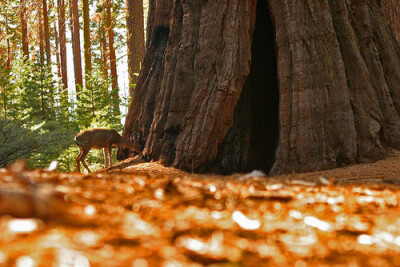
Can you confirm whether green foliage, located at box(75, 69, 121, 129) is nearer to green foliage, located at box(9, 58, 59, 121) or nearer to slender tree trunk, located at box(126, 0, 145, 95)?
green foliage, located at box(9, 58, 59, 121)

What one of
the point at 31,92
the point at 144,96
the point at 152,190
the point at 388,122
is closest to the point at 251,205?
the point at 152,190

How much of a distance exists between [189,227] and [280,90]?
5.58m

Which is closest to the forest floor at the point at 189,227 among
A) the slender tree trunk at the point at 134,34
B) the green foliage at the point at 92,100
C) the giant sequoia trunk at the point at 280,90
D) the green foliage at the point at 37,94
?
the giant sequoia trunk at the point at 280,90

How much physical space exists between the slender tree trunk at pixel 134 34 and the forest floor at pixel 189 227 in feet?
38.1

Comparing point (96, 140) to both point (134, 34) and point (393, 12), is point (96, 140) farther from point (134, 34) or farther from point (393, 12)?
point (393, 12)

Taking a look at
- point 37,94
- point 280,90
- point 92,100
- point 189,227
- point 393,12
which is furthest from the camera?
point 37,94

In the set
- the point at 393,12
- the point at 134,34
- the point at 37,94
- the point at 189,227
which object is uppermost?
the point at 134,34

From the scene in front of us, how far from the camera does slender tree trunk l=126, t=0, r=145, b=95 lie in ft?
44.5

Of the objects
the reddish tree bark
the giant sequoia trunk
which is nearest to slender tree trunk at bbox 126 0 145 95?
the giant sequoia trunk

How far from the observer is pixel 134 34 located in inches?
547

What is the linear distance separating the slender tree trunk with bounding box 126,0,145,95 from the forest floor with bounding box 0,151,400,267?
1161 centimetres

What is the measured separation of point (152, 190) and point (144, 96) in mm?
6677

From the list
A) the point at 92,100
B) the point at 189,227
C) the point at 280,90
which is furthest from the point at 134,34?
the point at 189,227

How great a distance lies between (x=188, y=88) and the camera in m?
7.52
